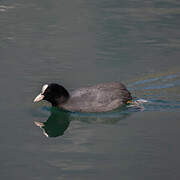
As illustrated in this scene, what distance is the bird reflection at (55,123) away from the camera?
8758mm

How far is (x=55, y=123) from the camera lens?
9.36 metres

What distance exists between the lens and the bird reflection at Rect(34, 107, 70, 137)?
8758 mm

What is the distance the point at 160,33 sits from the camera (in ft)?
48.5

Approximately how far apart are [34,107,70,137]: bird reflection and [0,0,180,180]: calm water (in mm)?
23

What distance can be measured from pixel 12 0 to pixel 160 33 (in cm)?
696

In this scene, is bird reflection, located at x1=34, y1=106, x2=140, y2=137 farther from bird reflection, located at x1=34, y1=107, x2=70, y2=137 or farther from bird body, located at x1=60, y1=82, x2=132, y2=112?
bird body, located at x1=60, y1=82, x2=132, y2=112

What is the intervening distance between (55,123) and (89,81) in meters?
2.14

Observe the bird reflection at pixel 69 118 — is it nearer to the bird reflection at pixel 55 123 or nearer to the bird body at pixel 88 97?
the bird reflection at pixel 55 123

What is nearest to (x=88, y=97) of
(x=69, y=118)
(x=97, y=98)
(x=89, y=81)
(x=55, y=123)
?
(x=97, y=98)

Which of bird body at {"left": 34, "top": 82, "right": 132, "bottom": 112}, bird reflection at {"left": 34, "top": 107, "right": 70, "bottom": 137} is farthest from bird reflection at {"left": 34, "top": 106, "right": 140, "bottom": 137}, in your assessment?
bird body at {"left": 34, "top": 82, "right": 132, "bottom": 112}

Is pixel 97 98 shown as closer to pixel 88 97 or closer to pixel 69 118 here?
pixel 88 97

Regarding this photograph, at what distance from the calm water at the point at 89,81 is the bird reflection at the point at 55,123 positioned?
2cm

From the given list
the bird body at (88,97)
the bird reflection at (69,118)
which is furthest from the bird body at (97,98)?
Result: the bird reflection at (69,118)

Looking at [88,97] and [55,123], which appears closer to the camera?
[55,123]
